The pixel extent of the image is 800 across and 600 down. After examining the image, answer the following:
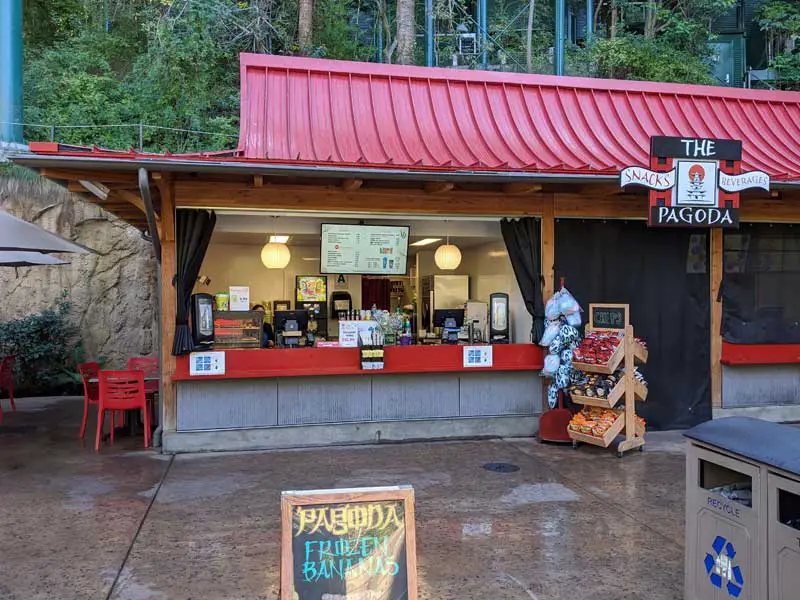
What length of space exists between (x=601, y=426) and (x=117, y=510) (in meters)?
4.83

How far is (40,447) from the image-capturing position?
24.9 ft

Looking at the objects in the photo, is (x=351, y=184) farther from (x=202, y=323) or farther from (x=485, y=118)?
(x=485, y=118)

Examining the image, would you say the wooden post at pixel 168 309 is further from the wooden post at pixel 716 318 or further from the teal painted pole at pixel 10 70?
the teal painted pole at pixel 10 70

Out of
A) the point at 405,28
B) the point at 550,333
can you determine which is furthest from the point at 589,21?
the point at 550,333

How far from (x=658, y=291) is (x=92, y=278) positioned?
33.3 feet

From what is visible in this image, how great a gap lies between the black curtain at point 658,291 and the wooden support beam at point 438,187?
161cm

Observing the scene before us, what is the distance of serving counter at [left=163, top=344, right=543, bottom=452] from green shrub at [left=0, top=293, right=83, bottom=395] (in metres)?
5.76

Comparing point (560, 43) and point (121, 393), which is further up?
point (560, 43)

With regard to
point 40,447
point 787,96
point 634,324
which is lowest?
point 40,447

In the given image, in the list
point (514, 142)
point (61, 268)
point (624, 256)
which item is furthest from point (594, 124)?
point (61, 268)

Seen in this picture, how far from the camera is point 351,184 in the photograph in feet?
23.3

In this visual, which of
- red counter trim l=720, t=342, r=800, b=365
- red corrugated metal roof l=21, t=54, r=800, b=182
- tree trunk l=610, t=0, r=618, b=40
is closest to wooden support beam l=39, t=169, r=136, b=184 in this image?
red corrugated metal roof l=21, t=54, r=800, b=182

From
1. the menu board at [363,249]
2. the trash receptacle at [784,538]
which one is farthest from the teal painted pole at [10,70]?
the trash receptacle at [784,538]

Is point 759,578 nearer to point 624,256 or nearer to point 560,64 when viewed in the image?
point 624,256
